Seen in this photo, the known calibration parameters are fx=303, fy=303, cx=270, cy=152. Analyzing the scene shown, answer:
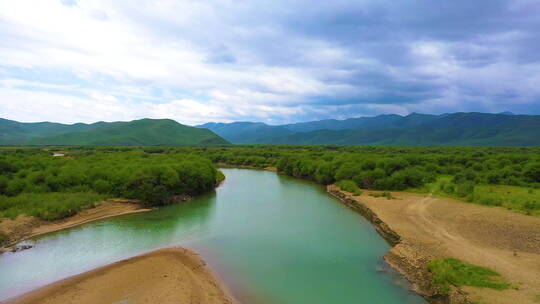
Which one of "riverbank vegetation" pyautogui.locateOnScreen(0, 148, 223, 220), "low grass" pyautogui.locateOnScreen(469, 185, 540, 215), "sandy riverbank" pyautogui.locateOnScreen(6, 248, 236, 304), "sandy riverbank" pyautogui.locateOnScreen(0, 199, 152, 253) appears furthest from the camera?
"low grass" pyautogui.locateOnScreen(469, 185, 540, 215)

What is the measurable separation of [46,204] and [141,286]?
18157mm

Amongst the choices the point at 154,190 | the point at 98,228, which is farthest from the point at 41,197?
the point at 154,190

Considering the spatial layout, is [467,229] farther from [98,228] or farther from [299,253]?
[98,228]

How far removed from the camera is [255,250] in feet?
71.6

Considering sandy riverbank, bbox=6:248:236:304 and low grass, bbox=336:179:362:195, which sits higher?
low grass, bbox=336:179:362:195

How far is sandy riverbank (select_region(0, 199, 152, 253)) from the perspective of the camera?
2361cm

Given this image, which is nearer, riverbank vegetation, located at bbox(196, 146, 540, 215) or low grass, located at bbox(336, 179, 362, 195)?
riverbank vegetation, located at bbox(196, 146, 540, 215)

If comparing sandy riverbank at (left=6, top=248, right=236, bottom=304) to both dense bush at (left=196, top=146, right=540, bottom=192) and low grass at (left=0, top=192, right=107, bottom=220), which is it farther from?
dense bush at (left=196, top=146, right=540, bottom=192)

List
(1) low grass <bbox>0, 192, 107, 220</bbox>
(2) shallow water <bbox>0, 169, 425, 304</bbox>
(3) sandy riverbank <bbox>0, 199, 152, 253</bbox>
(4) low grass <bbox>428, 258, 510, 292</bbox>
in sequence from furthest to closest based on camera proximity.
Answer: (1) low grass <bbox>0, 192, 107, 220</bbox> < (3) sandy riverbank <bbox>0, 199, 152, 253</bbox> < (2) shallow water <bbox>0, 169, 425, 304</bbox> < (4) low grass <bbox>428, 258, 510, 292</bbox>

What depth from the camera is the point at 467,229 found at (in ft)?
78.3

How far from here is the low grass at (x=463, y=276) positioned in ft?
49.1

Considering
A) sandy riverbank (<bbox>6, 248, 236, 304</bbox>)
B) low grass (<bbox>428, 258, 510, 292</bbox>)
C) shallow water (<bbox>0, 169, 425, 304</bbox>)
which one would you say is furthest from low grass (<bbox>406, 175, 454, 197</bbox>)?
sandy riverbank (<bbox>6, 248, 236, 304</bbox>)

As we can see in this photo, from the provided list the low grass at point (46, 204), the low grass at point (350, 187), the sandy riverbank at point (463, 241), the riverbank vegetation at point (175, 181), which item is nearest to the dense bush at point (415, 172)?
the riverbank vegetation at point (175, 181)

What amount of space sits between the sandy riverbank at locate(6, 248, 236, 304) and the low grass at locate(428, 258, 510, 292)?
1083 centimetres
